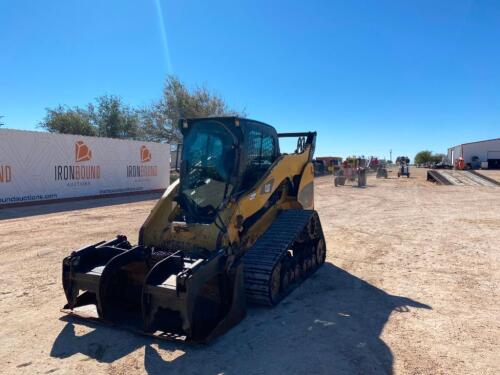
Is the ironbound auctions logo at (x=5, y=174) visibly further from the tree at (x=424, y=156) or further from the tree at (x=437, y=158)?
the tree at (x=424, y=156)

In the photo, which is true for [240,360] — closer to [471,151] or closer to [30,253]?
[30,253]

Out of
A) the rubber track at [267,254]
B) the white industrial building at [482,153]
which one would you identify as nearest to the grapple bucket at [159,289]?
the rubber track at [267,254]

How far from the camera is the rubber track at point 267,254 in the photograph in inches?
195

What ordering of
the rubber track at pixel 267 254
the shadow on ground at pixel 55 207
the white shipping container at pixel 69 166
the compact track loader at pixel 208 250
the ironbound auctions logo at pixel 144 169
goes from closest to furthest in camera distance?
the compact track loader at pixel 208 250
the rubber track at pixel 267 254
the shadow on ground at pixel 55 207
the white shipping container at pixel 69 166
the ironbound auctions logo at pixel 144 169

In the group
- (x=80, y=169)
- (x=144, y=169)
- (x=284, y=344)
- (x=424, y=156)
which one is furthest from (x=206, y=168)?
(x=424, y=156)

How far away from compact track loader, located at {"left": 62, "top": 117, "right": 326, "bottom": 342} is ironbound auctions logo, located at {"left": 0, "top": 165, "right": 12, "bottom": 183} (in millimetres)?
12669

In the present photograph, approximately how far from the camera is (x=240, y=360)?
3.88m

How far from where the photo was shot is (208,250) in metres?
4.94

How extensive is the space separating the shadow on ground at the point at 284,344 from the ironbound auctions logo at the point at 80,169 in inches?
573

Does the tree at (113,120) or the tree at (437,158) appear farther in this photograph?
the tree at (437,158)

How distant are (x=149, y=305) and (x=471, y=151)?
2811 inches

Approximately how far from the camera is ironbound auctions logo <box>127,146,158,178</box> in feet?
72.3

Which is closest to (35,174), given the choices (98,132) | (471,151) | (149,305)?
(149,305)

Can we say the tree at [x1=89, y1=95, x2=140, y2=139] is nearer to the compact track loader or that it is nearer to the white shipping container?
the white shipping container
